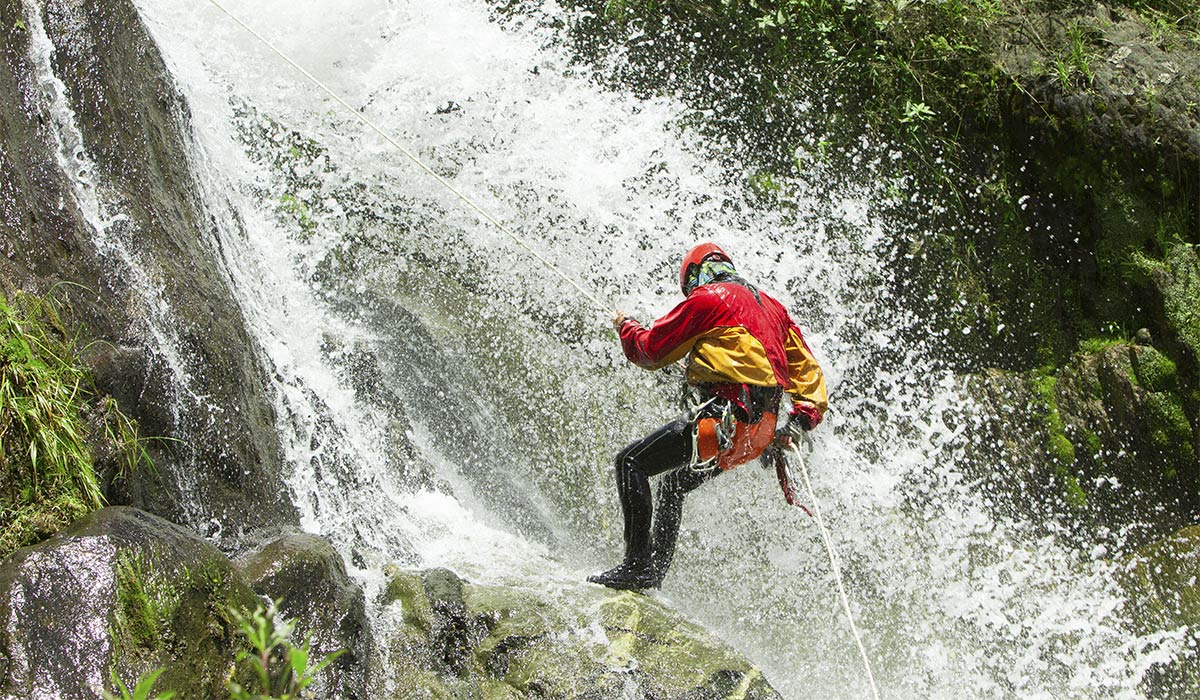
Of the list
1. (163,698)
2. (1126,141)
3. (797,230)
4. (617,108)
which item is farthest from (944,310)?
(163,698)

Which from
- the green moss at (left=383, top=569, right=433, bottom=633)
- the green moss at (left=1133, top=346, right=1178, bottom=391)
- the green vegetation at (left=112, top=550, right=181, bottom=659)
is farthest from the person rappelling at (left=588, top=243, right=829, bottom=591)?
the green moss at (left=1133, top=346, right=1178, bottom=391)

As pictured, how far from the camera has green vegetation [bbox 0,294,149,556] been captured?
3.59m

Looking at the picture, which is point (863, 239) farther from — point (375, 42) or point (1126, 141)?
point (375, 42)

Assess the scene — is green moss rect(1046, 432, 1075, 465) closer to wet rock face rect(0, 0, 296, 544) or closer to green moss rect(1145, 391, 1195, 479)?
green moss rect(1145, 391, 1195, 479)

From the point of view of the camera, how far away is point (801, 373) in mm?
5328

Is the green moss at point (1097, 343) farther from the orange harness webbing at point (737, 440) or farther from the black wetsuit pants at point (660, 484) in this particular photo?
the black wetsuit pants at point (660, 484)

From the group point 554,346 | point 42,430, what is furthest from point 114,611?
point 554,346

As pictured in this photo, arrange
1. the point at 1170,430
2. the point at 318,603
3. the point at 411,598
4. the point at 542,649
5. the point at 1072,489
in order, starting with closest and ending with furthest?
the point at 318,603 → the point at 542,649 → the point at 411,598 → the point at 1170,430 → the point at 1072,489

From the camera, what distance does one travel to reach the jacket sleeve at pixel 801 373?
208 inches

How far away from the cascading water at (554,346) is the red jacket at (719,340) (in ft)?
5.63

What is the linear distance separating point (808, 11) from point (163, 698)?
8.32 meters

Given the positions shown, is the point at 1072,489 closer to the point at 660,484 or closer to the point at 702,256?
the point at 660,484

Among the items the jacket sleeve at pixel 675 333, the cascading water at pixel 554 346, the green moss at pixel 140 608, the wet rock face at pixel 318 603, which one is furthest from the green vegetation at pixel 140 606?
the jacket sleeve at pixel 675 333

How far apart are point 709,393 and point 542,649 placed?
59.1 inches
